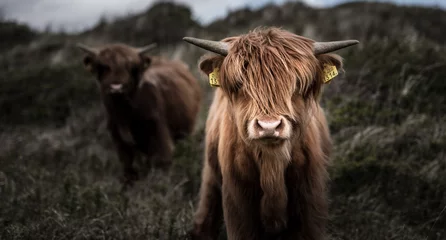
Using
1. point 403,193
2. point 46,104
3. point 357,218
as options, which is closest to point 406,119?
point 403,193

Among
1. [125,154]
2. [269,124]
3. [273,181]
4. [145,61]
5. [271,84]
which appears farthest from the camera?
[145,61]

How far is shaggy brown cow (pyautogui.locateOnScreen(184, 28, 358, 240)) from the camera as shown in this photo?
3006 mm

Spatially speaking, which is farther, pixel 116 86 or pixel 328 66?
pixel 116 86

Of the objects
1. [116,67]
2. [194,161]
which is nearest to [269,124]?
[194,161]

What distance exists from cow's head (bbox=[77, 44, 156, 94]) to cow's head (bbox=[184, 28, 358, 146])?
11.9ft

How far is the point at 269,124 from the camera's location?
110 inches

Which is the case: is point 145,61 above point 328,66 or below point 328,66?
→ above

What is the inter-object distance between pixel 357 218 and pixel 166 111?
4199 mm

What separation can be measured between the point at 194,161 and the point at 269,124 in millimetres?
3994

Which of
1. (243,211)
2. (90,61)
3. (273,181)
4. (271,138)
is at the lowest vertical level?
(243,211)

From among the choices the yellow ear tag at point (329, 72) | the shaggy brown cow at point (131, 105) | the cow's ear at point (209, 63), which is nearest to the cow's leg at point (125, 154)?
the shaggy brown cow at point (131, 105)

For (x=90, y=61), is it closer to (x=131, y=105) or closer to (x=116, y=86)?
(x=116, y=86)

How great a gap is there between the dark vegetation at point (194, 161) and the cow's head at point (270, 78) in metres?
1.69

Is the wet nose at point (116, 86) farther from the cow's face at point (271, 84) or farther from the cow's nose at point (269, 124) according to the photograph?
the cow's nose at point (269, 124)
